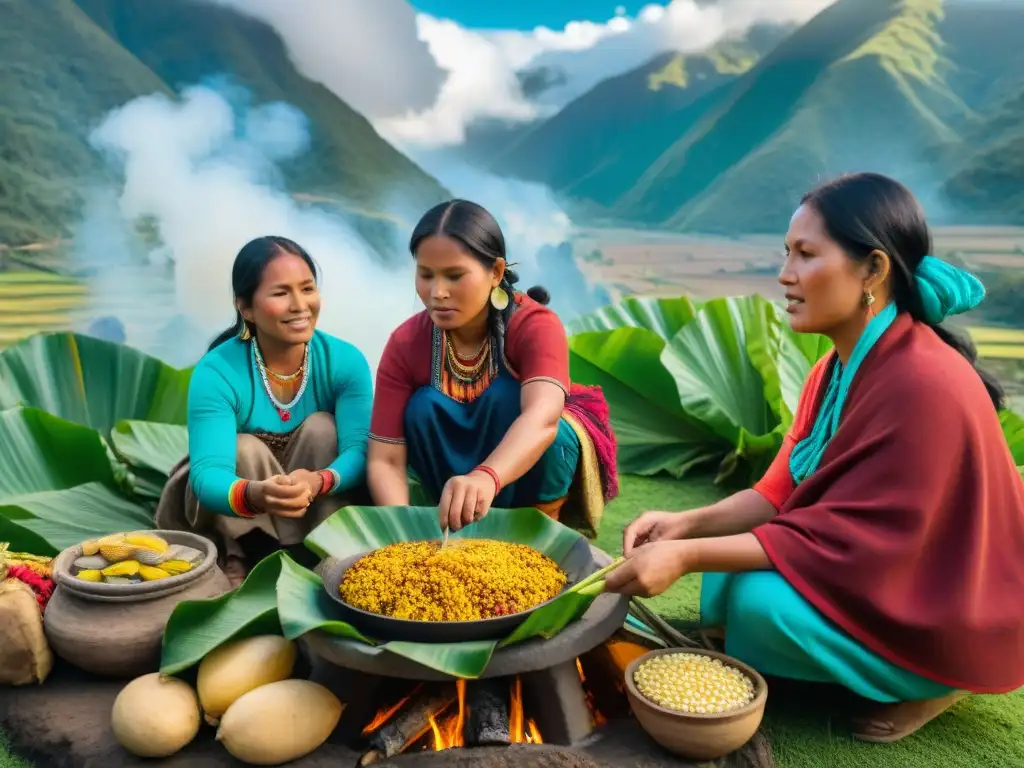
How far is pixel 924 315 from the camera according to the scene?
196 centimetres

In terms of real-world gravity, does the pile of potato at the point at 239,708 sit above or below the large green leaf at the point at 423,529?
below

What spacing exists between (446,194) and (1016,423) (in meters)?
4.17

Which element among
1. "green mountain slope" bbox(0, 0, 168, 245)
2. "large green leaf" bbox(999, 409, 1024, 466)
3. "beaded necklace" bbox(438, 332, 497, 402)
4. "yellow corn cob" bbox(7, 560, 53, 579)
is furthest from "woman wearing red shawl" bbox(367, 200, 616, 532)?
"green mountain slope" bbox(0, 0, 168, 245)

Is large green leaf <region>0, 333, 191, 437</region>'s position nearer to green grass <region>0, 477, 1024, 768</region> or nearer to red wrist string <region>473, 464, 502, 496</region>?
green grass <region>0, 477, 1024, 768</region>

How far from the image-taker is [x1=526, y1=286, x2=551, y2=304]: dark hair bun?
2594mm

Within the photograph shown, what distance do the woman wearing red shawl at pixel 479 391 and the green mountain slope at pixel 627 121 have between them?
4980mm

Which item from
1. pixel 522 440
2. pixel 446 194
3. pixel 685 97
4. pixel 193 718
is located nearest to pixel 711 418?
pixel 522 440

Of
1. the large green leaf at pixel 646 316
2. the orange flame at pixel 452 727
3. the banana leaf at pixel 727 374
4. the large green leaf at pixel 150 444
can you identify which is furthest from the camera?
the large green leaf at pixel 646 316

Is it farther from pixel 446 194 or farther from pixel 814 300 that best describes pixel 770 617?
pixel 446 194

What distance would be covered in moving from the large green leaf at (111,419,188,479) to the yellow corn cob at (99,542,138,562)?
1029 mm

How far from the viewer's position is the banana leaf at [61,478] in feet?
9.43

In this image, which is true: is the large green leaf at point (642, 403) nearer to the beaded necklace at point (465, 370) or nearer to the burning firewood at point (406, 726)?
the beaded necklace at point (465, 370)

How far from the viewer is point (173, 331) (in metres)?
6.02

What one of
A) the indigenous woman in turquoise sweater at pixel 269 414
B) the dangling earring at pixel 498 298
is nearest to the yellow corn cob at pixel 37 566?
the indigenous woman in turquoise sweater at pixel 269 414
